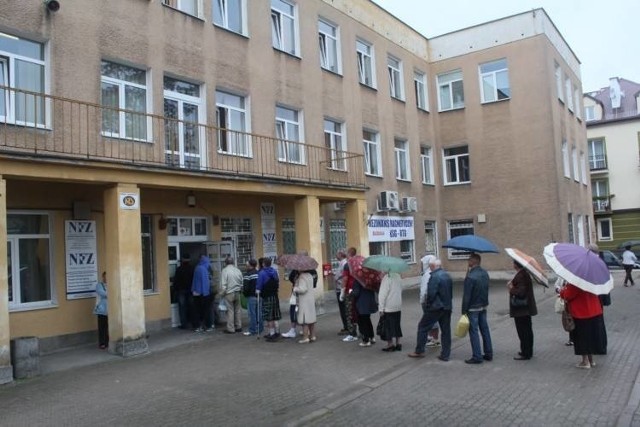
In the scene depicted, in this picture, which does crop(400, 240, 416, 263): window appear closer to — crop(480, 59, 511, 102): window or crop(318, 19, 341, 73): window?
crop(318, 19, 341, 73): window

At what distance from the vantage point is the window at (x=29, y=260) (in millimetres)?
10680

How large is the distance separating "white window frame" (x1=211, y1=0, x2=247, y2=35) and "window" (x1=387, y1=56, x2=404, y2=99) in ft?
27.9

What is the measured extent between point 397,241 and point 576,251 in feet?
44.0

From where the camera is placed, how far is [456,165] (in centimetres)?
2500

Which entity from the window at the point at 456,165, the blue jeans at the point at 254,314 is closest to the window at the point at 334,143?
the blue jeans at the point at 254,314

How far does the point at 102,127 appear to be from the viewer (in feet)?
37.4

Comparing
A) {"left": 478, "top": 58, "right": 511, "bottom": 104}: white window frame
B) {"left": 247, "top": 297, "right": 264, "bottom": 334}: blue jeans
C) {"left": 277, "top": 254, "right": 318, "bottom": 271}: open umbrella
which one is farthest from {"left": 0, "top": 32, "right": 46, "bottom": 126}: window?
{"left": 478, "top": 58, "right": 511, "bottom": 104}: white window frame

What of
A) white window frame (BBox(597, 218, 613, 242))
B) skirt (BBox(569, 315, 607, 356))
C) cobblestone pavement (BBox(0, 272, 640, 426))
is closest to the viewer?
cobblestone pavement (BBox(0, 272, 640, 426))

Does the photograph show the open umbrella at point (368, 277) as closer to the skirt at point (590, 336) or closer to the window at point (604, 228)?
the skirt at point (590, 336)

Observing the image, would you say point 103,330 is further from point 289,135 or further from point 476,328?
point 289,135

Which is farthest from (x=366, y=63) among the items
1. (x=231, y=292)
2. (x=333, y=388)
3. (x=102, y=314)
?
(x=333, y=388)

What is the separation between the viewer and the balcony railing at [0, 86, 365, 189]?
10.1m

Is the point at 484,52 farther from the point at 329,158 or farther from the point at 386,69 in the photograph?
the point at 329,158

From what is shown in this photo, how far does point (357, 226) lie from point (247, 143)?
13.5 feet
